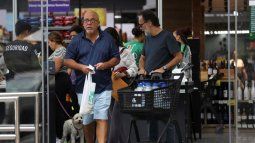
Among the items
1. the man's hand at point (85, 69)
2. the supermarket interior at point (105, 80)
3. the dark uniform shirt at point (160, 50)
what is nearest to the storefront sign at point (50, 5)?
the supermarket interior at point (105, 80)

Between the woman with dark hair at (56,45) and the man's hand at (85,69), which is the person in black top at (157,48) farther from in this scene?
the woman with dark hair at (56,45)

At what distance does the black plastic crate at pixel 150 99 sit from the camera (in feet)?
21.7

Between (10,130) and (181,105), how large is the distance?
7.85ft

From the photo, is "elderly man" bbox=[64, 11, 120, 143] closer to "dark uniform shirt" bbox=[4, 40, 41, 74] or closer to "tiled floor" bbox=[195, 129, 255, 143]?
"dark uniform shirt" bbox=[4, 40, 41, 74]

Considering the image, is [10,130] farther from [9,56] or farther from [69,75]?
[69,75]

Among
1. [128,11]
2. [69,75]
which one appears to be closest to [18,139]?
[69,75]

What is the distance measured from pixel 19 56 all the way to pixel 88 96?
0.96 metres

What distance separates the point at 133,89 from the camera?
274 inches

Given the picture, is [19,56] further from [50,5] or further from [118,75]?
[118,75]

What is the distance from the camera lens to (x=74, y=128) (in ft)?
27.5

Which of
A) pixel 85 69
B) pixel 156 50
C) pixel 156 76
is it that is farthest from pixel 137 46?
pixel 85 69

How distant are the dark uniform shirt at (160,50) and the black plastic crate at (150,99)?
0.71m

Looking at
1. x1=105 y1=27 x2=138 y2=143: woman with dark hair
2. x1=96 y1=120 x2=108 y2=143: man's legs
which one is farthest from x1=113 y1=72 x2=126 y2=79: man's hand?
x1=96 y1=120 x2=108 y2=143: man's legs

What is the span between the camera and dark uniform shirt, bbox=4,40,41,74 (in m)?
7.07
